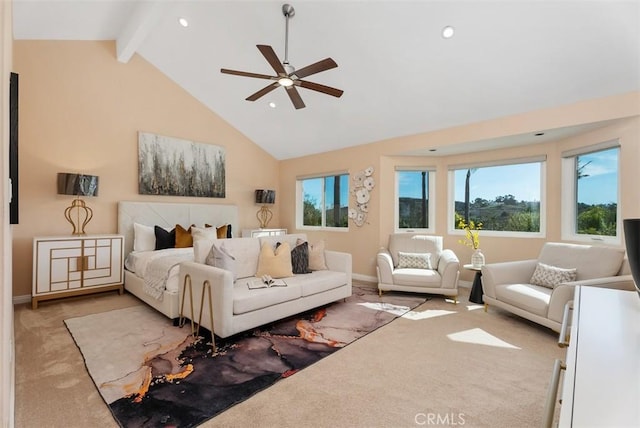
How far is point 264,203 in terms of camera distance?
641 centimetres

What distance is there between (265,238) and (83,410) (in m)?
2.23

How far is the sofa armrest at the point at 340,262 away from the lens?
3904 mm

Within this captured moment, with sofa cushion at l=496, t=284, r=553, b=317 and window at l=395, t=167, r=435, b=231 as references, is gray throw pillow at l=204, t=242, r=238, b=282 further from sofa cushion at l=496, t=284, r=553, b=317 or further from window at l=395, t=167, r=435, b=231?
window at l=395, t=167, r=435, b=231

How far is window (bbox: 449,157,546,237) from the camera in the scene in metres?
4.43

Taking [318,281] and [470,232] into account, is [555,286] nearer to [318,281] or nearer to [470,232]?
[470,232]

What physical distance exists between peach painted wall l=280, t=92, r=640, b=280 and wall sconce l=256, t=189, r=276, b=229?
75 cm

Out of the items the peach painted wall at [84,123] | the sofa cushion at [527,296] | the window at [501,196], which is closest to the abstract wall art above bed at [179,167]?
the peach painted wall at [84,123]

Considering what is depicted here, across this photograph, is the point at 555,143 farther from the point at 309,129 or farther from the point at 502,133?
the point at 309,129

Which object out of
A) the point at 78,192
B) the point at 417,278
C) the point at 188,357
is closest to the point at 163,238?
the point at 78,192

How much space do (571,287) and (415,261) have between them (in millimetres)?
1948

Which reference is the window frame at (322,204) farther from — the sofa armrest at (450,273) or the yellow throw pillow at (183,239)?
the yellow throw pillow at (183,239)

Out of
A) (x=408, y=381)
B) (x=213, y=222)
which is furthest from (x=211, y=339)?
(x=213, y=222)

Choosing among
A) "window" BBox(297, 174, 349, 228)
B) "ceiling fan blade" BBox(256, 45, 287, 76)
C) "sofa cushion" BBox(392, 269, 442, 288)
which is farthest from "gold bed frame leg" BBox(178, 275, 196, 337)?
"window" BBox(297, 174, 349, 228)

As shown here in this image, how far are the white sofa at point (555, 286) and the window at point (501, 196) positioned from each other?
95cm
